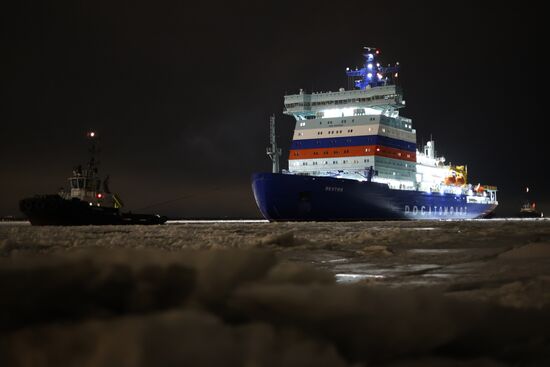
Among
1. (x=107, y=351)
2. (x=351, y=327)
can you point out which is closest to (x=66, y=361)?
(x=107, y=351)

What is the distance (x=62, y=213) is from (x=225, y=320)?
2919cm

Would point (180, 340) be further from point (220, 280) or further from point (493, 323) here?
point (493, 323)

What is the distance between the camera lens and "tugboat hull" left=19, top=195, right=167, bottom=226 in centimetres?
2819

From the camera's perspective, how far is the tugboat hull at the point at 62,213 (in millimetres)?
28188

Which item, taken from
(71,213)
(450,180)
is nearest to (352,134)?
(450,180)

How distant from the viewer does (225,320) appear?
1515 millimetres

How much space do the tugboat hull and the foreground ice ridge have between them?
28448mm

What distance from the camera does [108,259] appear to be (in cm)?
193

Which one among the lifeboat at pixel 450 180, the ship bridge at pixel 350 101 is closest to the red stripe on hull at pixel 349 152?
the ship bridge at pixel 350 101

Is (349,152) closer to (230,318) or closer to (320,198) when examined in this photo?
(320,198)

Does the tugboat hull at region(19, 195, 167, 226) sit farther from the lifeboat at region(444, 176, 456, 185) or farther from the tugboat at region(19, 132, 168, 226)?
the lifeboat at region(444, 176, 456, 185)

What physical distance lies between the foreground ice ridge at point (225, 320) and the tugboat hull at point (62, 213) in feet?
93.3

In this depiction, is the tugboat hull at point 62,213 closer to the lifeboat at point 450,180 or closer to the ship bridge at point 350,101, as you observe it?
the ship bridge at point 350,101

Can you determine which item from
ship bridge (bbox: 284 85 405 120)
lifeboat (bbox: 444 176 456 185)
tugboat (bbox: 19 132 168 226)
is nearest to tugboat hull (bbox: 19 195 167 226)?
tugboat (bbox: 19 132 168 226)
